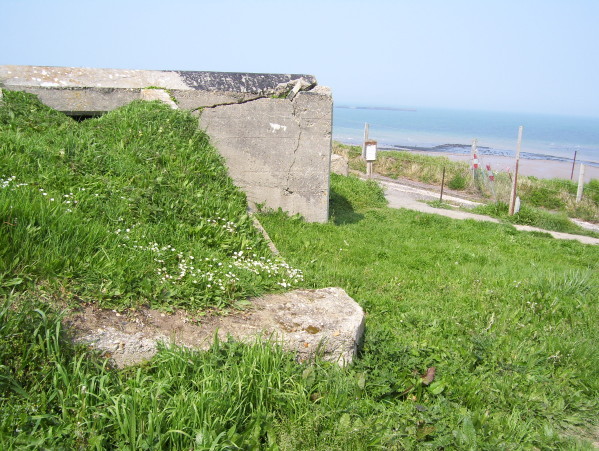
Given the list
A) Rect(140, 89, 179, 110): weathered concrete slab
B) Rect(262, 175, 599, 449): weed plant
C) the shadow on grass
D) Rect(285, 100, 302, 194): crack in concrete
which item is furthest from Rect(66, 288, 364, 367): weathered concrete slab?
the shadow on grass

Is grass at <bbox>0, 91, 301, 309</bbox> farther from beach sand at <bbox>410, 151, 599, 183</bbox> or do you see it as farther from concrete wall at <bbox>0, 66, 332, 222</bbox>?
beach sand at <bbox>410, 151, 599, 183</bbox>

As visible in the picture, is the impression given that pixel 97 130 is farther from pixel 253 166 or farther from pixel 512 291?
pixel 512 291

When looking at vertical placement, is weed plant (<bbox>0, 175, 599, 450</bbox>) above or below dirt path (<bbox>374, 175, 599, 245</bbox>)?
above

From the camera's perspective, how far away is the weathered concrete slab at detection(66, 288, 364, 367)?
11.0 ft

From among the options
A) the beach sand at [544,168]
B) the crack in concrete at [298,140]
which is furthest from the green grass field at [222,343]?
the beach sand at [544,168]

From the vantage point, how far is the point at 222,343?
3479 millimetres

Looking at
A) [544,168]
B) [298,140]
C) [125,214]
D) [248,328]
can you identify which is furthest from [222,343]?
[544,168]

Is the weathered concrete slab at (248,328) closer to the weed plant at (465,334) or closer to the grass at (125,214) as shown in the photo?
the grass at (125,214)

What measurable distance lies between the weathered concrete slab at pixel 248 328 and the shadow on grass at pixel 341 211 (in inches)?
204

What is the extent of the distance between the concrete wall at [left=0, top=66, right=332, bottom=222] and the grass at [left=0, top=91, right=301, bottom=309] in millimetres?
835

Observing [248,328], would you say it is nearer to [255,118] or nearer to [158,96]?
[255,118]

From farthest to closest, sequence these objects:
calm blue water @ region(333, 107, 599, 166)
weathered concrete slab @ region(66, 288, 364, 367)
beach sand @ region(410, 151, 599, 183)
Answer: calm blue water @ region(333, 107, 599, 166)
beach sand @ region(410, 151, 599, 183)
weathered concrete slab @ region(66, 288, 364, 367)

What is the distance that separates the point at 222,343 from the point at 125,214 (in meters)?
2.13

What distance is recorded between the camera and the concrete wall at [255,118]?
8570 millimetres
